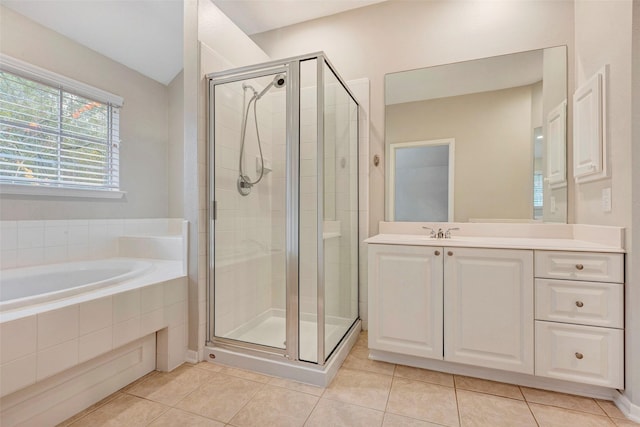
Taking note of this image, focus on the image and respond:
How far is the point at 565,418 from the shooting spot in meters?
1.40

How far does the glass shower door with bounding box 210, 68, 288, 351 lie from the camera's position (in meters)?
1.91

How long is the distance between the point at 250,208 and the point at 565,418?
6.88 ft

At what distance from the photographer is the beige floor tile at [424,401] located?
4.62 feet

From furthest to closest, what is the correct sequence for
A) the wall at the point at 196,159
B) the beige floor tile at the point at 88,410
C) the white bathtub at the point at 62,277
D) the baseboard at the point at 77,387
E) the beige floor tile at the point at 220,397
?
the wall at the point at 196,159, the white bathtub at the point at 62,277, the beige floor tile at the point at 220,397, the beige floor tile at the point at 88,410, the baseboard at the point at 77,387

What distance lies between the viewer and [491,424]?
1357 mm

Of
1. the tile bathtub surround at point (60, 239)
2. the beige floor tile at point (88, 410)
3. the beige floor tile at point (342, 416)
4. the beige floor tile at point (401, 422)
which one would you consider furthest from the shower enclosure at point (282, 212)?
the tile bathtub surround at point (60, 239)

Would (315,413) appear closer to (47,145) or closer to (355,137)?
(355,137)

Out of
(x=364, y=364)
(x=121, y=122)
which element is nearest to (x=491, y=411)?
(x=364, y=364)

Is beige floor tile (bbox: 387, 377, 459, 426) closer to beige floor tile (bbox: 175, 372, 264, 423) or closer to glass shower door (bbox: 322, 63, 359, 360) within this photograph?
glass shower door (bbox: 322, 63, 359, 360)

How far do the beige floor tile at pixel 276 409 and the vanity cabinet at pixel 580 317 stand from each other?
4.12 ft

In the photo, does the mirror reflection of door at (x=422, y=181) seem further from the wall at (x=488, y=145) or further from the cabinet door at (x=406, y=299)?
the cabinet door at (x=406, y=299)

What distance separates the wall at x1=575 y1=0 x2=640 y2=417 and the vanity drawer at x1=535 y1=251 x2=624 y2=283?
0.05 m

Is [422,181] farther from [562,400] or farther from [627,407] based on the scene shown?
[627,407]

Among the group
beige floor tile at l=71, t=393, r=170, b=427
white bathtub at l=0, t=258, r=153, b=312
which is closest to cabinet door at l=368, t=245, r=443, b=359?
beige floor tile at l=71, t=393, r=170, b=427
